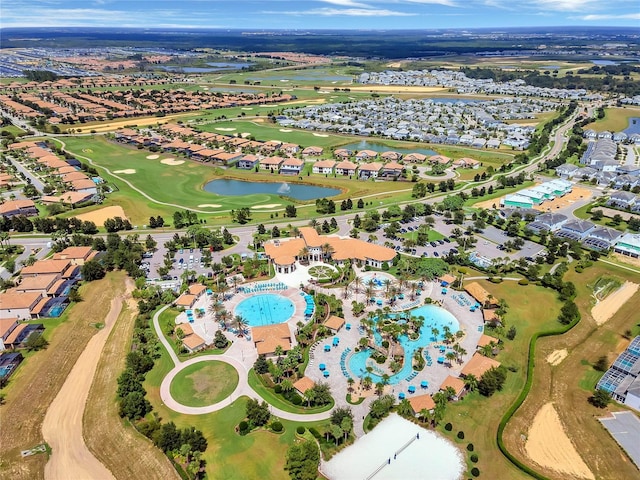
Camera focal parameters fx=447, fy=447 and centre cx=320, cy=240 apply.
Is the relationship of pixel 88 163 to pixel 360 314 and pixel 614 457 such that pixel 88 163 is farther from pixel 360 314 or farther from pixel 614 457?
pixel 614 457

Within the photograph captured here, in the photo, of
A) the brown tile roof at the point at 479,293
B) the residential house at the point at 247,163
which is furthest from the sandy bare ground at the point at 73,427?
the residential house at the point at 247,163

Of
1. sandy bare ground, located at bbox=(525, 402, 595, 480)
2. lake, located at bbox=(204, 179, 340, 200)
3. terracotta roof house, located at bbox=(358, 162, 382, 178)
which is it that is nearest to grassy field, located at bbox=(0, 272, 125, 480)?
sandy bare ground, located at bbox=(525, 402, 595, 480)

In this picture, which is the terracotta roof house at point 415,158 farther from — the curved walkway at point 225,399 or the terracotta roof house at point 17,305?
the terracotta roof house at point 17,305

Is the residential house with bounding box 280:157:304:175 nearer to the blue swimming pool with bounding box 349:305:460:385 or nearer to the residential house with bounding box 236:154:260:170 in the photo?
the residential house with bounding box 236:154:260:170

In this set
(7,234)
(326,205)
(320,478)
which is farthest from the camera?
(326,205)

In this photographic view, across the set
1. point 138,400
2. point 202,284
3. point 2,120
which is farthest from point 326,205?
point 2,120
